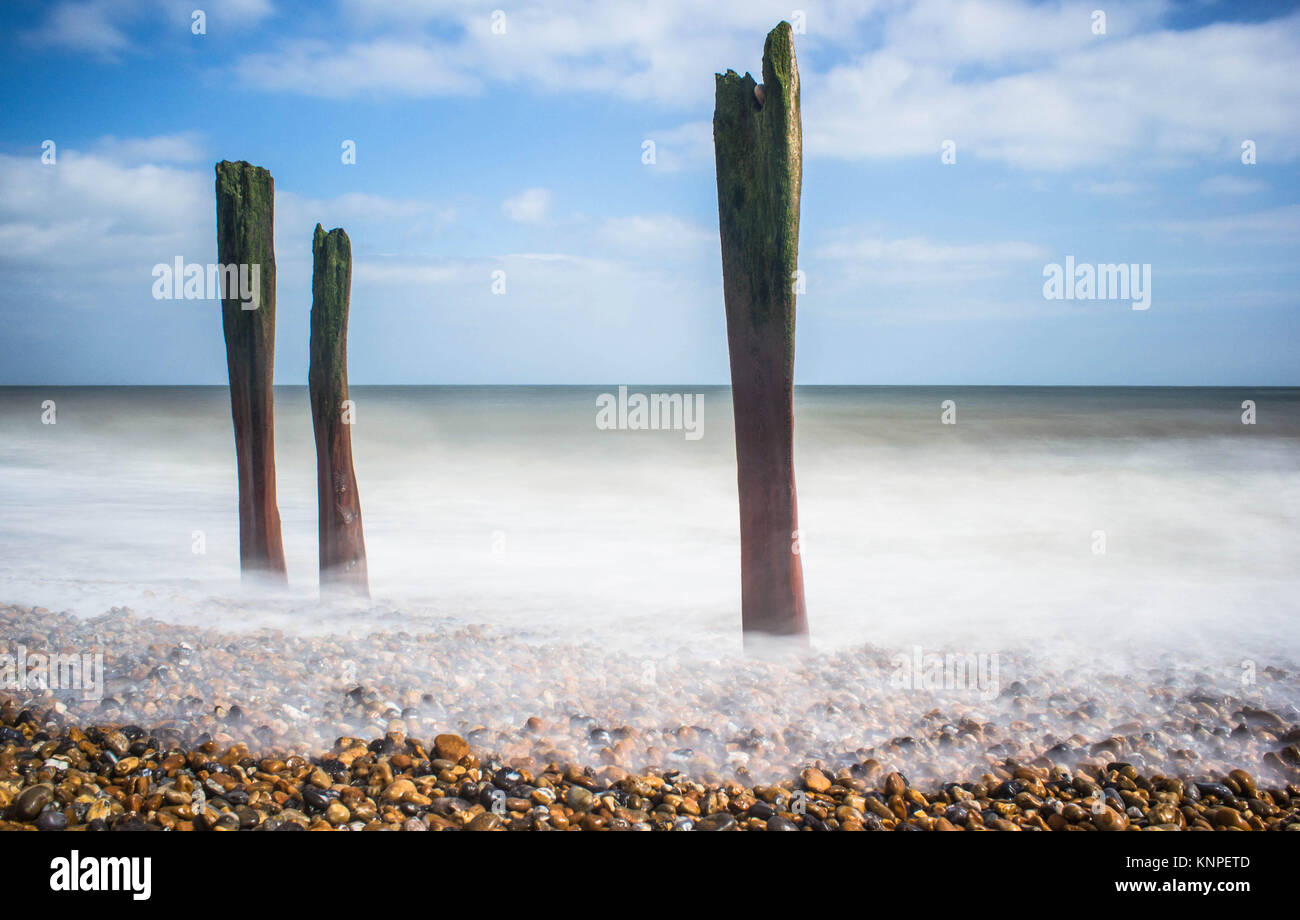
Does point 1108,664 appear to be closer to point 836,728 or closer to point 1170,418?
point 836,728

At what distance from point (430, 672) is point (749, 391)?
2.49m

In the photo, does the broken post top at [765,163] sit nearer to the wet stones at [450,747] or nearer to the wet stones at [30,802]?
the wet stones at [450,747]

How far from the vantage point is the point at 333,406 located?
6.35m

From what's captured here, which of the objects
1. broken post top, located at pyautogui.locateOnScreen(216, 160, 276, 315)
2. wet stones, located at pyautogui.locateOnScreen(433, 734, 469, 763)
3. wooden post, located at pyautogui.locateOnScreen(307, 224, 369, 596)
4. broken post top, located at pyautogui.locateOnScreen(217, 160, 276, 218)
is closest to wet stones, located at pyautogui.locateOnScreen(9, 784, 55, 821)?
wet stones, located at pyautogui.locateOnScreen(433, 734, 469, 763)

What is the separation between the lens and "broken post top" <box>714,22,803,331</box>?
4.59 meters

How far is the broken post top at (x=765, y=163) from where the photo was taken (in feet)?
15.1

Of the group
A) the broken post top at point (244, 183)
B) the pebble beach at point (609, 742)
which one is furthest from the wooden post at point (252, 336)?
the pebble beach at point (609, 742)

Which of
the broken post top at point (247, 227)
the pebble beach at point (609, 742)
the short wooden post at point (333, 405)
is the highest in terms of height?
the broken post top at point (247, 227)

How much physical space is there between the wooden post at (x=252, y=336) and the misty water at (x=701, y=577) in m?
0.46

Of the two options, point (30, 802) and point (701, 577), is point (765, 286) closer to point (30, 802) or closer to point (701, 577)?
point (30, 802)

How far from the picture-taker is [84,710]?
4.32m

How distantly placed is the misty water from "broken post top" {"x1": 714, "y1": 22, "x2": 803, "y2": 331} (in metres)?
2.38
